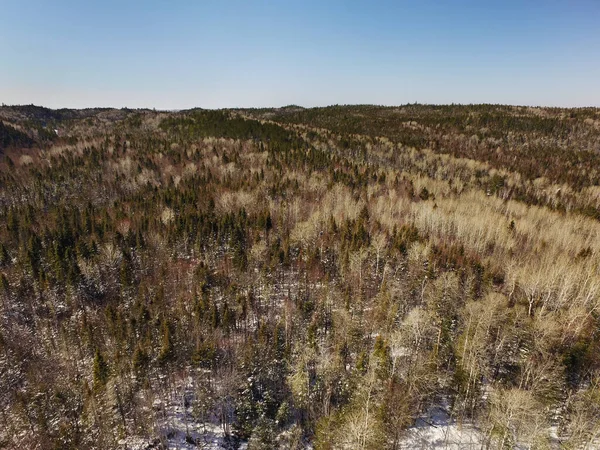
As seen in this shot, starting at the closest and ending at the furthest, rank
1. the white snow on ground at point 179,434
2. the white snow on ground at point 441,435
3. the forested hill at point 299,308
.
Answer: the white snow on ground at point 441,435 → the forested hill at point 299,308 → the white snow on ground at point 179,434

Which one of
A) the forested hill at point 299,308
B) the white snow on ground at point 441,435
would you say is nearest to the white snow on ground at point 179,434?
the forested hill at point 299,308

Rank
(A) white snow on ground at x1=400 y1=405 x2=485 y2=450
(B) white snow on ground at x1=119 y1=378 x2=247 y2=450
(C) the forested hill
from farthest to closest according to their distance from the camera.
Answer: (B) white snow on ground at x1=119 y1=378 x2=247 y2=450
(C) the forested hill
(A) white snow on ground at x1=400 y1=405 x2=485 y2=450

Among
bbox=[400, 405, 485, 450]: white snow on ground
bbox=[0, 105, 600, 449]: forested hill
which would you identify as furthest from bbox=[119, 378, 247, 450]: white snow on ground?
bbox=[400, 405, 485, 450]: white snow on ground

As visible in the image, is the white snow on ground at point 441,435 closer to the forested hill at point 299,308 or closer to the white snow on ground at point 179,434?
the forested hill at point 299,308

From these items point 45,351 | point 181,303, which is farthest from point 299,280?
point 45,351

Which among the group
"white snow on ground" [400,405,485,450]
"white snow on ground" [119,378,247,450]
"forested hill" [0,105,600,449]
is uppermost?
"forested hill" [0,105,600,449]

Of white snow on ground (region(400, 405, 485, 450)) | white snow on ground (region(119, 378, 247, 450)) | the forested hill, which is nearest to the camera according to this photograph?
white snow on ground (region(400, 405, 485, 450))

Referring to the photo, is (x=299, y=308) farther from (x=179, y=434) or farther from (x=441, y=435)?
(x=441, y=435)

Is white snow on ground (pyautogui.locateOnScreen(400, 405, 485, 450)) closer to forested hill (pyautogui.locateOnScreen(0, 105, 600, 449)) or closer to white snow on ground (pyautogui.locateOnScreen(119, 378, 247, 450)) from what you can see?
forested hill (pyautogui.locateOnScreen(0, 105, 600, 449))

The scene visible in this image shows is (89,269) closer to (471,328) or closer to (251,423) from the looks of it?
(251,423)

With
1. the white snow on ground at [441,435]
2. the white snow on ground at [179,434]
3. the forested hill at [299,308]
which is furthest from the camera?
the white snow on ground at [179,434]
